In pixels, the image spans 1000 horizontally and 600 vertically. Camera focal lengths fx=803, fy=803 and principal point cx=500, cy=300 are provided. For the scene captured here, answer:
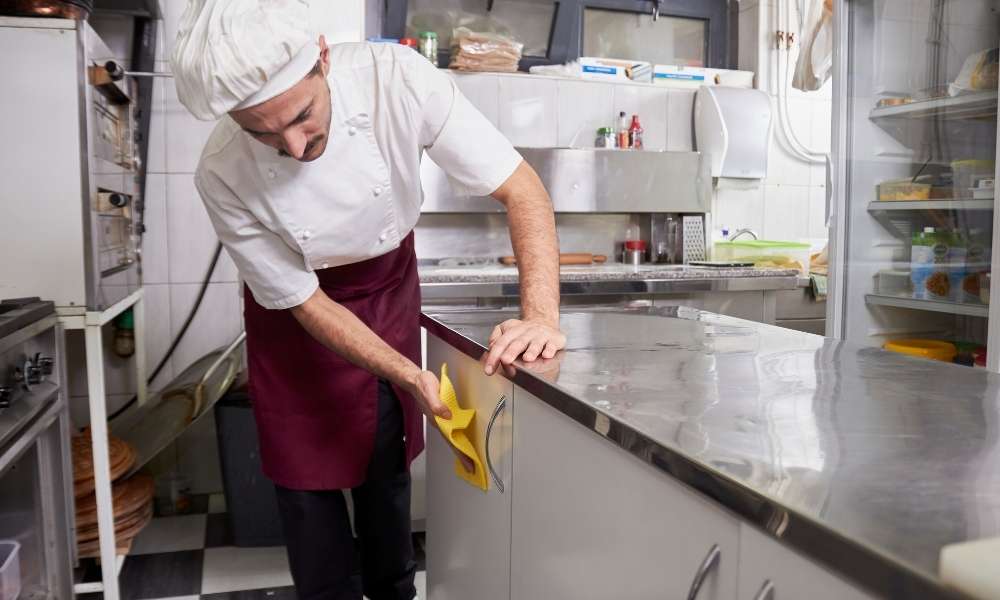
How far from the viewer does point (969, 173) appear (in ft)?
7.70

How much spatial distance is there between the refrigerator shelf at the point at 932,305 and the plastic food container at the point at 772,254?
0.50 meters

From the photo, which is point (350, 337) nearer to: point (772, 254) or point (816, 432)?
point (816, 432)

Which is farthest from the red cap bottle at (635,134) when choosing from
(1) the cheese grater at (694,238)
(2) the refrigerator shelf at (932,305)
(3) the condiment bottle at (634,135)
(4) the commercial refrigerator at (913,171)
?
(2) the refrigerator shelf at (932,305)

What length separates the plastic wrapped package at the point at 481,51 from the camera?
3045 mm

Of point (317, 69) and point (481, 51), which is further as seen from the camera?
point (481, 51)

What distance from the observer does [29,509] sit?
174cm

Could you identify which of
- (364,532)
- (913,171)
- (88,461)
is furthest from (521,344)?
(913,171)

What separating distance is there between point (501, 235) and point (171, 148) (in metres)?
1.26

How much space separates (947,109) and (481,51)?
1.60 metres

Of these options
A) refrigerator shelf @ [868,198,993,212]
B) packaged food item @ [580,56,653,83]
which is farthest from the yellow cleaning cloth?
packaged food item @ [580,56,653,83]

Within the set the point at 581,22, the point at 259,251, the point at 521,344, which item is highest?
the point at 581,22

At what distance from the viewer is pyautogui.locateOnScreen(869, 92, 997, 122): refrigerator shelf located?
88.7 inches

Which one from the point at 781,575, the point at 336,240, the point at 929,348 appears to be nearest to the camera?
the point at 781,575

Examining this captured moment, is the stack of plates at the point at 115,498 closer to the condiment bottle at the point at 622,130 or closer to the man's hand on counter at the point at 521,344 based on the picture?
the man's hand on counter at the point at 521,344
